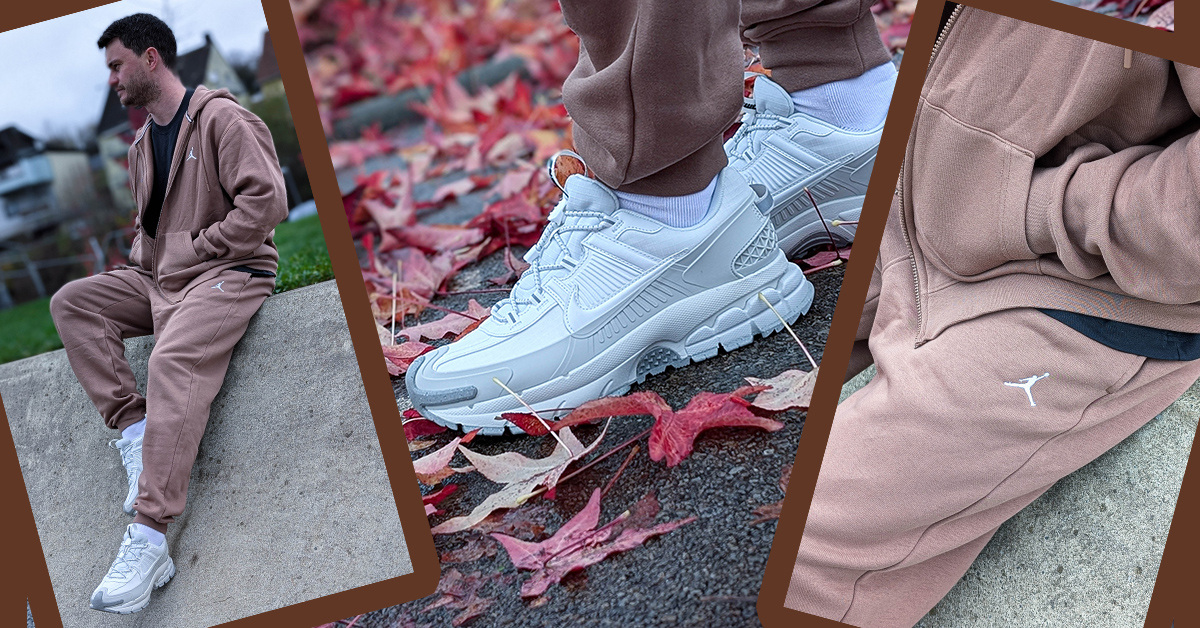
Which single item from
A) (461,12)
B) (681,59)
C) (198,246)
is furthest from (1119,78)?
(461,12)

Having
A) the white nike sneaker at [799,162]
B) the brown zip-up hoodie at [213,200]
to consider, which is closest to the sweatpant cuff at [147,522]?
the brown zip-up hoodie at [213,200]

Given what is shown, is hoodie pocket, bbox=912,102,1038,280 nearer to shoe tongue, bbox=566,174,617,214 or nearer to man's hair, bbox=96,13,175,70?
shoe tongue, bbox=566,174,617,214

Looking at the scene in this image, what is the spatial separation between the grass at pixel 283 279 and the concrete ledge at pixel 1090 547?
2.98 ft

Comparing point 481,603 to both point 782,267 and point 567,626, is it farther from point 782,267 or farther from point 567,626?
point 782,267

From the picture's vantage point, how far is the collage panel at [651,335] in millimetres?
840

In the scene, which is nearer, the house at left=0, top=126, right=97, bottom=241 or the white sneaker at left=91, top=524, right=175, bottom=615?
the white sneaker at left=91, top=524, right=175, bottom=615

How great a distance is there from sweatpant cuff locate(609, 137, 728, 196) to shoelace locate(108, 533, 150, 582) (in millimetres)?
818

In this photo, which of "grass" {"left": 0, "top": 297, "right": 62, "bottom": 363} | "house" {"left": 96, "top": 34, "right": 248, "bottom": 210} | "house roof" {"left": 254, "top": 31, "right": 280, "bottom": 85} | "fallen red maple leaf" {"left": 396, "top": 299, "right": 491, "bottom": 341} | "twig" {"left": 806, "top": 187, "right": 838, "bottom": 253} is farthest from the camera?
"grass" {"left": 0, "top": 297, "right": 62, "bottom": 363}

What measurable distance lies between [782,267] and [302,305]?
0.71 meters

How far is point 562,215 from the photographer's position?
3.54 feet

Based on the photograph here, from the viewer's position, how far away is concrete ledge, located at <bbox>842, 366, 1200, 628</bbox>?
807 mm

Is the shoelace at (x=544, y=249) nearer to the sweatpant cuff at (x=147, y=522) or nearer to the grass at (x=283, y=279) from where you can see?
the grass at (x=283, y=279)

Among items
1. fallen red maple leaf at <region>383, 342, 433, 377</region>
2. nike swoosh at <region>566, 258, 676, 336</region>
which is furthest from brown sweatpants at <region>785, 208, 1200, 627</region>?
fallen red maple leaf at <region>383, 342, 433, 377</region>

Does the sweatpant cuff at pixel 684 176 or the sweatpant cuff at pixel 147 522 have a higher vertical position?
the sweatpant cuff at pixel 684 176
